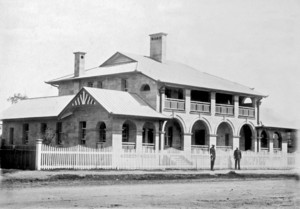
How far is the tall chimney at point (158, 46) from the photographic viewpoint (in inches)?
1534

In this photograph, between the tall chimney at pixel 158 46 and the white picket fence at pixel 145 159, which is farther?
the tall chimney at pixel 158 46

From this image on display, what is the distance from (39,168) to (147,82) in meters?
12.2

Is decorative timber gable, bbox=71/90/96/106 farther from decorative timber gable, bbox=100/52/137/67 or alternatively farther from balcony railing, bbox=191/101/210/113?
balcony railing, bbox=191/101/210/113

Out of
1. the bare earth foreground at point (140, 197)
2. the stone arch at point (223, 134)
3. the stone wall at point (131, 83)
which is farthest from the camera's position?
the stone arch at point (223, 134)

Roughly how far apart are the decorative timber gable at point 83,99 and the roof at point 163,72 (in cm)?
462

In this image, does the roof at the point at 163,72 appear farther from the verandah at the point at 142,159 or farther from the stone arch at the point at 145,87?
the verandah at the point at 142,159

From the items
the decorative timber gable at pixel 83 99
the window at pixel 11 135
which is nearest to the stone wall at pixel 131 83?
the decorative timber gable at pixel 83 99

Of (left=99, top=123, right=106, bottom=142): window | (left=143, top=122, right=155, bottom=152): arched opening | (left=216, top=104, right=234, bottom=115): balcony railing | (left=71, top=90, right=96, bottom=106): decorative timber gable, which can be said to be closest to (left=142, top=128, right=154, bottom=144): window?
(left=143, top=122, right=155, bottom=152): arched opening

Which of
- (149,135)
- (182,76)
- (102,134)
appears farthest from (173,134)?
(102,134)

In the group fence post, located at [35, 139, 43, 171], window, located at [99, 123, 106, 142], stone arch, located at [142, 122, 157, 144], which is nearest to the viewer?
fence post, located at [35, 139, 43, 171]

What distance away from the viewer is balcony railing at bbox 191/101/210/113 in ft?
119

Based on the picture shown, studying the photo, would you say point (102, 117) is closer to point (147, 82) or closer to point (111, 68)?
point (147, 82)

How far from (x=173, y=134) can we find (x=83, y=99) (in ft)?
27.7

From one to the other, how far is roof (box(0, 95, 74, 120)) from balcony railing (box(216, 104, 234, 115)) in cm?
1033
